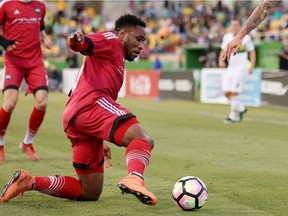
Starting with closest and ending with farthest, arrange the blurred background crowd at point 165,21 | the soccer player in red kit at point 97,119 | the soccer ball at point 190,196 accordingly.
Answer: the soccer player in red kit at point 97,119 < the soccer ball at point 190,196 < the blurred background crowd at point 165,21

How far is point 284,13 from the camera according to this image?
3681cm

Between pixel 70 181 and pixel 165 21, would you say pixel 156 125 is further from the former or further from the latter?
pixel 165 21

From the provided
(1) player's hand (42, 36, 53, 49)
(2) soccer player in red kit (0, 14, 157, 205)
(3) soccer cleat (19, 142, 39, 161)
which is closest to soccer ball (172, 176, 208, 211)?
(2) soccer player in red kit (0, 14, 157, 205)

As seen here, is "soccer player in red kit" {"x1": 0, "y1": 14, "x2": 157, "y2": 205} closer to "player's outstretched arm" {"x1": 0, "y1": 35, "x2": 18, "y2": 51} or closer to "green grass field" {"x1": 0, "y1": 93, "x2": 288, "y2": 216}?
"green grass field" {"x1": 0, "y1": 93, "x2": 288, "y2": 216}

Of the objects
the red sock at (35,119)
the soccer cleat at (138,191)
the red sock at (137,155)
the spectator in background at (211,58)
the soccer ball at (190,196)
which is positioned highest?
the red sock at (137,155)

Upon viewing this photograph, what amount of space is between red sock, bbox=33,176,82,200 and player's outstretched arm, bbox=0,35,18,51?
3.82 metres

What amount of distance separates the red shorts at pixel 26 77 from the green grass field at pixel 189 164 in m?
1.01

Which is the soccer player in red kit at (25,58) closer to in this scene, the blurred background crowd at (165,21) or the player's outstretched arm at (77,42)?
the player's outstretched arm at (77,42)

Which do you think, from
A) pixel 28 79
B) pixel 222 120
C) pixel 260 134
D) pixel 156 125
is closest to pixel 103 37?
pixel 28 79

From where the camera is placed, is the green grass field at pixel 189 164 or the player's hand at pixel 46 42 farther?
the player's hand at pixel 46 42

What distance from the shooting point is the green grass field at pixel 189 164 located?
7070 millimetres

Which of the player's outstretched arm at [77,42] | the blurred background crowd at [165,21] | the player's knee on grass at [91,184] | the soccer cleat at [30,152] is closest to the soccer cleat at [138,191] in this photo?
the player's knee on grass at [91,184]

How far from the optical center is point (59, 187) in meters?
7.24

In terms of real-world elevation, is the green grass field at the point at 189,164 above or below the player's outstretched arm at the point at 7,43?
below
